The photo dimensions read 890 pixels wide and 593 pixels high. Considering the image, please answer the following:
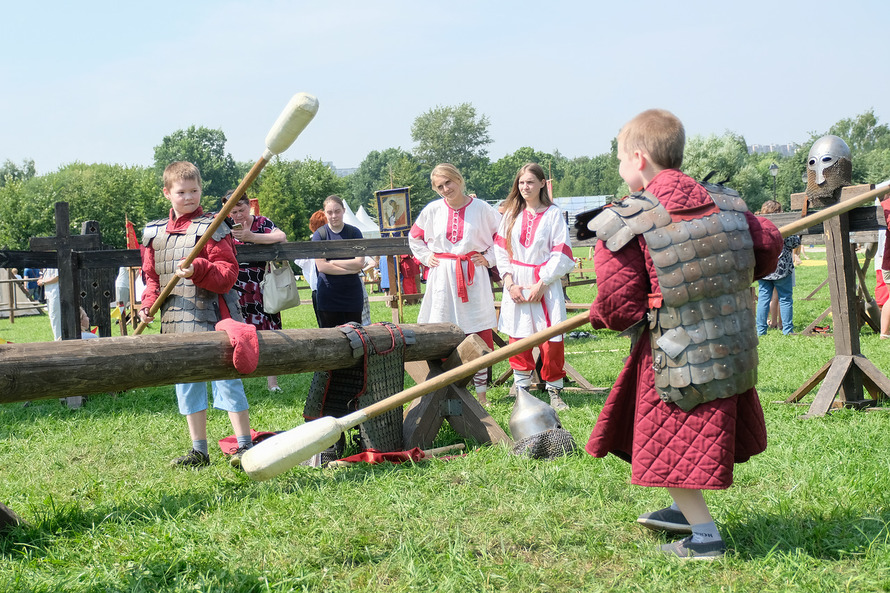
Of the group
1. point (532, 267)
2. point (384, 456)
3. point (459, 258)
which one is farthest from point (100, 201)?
point (384, 456)

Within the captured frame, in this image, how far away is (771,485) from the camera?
3.79 meters

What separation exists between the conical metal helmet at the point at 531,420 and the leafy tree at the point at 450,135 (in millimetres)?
93939

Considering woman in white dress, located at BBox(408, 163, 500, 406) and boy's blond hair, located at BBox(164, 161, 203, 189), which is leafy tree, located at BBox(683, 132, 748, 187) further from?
boy's blond hair, located at BBox(164, 161, 203, 189)

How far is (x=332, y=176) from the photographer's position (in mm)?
50438

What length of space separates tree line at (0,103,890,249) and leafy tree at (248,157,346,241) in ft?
0.21

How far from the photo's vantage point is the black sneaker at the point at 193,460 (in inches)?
186

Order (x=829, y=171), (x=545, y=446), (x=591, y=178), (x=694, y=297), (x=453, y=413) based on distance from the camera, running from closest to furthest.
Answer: (x=694, y=297) → (x=545, y=446) → (x=453, y=413) → (x=829, y=171) → (x=591, y=178)

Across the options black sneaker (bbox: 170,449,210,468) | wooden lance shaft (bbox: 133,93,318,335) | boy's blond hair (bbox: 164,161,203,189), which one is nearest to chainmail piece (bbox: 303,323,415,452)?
black sneaker (bbox: 170,449,210,468)

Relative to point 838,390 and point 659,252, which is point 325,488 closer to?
point 659,252

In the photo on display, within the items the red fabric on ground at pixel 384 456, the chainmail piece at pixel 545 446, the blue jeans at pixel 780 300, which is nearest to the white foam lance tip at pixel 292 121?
the red fabric on ground at pixel 384 456

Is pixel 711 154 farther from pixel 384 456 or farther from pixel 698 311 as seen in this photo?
pixel 698 311

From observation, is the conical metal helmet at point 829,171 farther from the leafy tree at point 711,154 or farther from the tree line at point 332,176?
the leafy tree at point 711,154

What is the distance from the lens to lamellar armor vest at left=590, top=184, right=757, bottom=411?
2.86m

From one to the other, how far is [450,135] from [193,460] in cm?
9678
